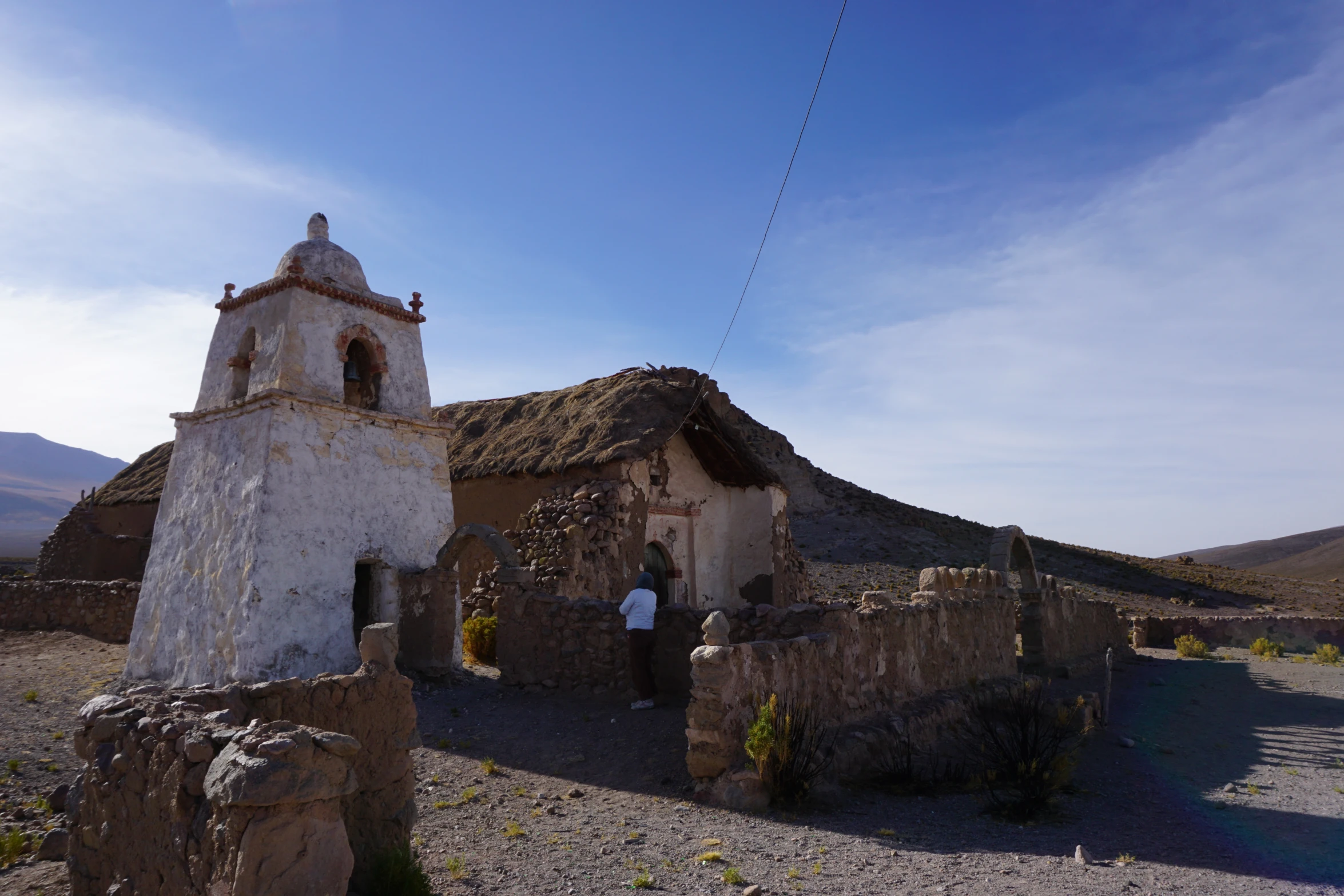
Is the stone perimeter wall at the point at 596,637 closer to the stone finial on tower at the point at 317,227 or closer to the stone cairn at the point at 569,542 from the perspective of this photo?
the stone cairn at the point at 569,542

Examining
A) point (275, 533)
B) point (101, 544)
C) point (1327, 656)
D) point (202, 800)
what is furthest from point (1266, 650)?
point (101, 544)

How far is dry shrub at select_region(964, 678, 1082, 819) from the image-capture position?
755 centimetres

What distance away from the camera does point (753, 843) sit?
6.29 metres

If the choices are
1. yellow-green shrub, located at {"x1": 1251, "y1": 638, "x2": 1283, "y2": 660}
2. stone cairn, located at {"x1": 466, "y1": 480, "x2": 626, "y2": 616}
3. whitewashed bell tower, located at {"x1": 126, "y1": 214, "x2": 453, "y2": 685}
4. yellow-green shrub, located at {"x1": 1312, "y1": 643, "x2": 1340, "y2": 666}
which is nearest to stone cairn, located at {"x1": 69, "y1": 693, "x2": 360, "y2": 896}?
whitewashed bell tower, located at {"x1": 126, "y1": 214, "x2": 453, "y2": 685}

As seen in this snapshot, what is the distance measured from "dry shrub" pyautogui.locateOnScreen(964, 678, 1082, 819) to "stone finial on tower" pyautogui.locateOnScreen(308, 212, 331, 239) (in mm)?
12852

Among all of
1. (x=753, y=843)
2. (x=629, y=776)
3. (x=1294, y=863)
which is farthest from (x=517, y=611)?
(x=1294, y=863)

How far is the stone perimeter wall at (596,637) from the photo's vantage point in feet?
33.4

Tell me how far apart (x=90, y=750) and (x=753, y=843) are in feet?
14.2

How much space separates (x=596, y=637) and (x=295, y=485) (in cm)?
509

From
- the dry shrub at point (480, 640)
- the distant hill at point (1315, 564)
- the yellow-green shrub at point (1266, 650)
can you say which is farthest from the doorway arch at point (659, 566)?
the distant hill at point (1315, 564)

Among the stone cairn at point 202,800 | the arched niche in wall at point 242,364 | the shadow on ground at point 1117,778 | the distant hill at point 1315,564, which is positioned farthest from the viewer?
the distant hill at point 1315,564

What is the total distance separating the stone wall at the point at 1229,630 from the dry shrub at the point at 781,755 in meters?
21.3

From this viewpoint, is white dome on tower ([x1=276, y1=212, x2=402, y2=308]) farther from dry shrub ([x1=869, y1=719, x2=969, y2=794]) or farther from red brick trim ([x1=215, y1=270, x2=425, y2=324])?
dry shrub ([x1=869, y1=719, x2=969, y2=794])

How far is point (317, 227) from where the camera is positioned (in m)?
15.2
